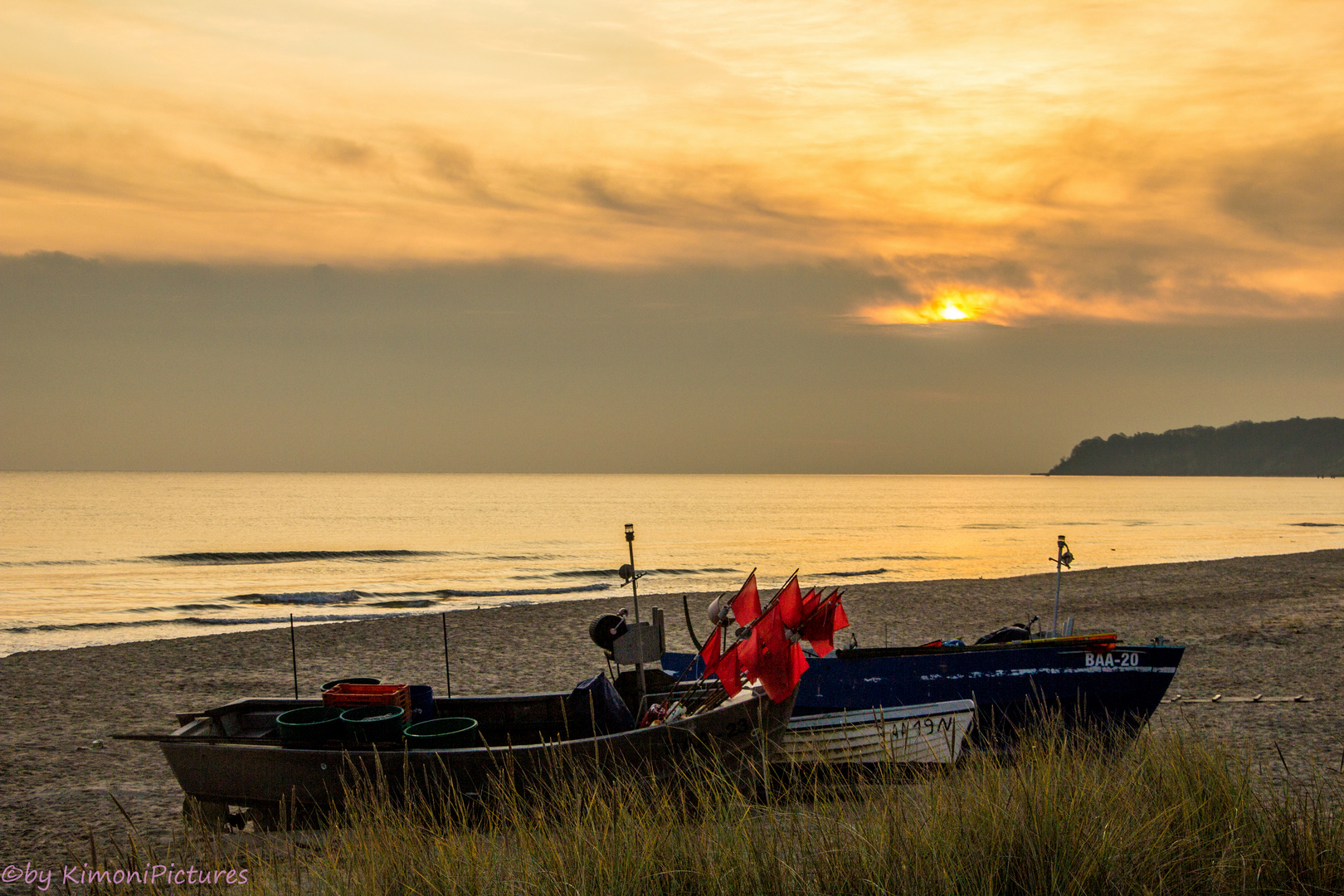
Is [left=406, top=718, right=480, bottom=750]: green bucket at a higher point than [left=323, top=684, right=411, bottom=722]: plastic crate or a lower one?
lower

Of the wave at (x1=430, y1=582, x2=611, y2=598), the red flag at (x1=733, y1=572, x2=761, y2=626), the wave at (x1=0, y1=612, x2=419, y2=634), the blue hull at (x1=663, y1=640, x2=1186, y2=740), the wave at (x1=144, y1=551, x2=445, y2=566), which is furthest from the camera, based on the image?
the wave at (x1=144, y1=551, x2=445, y2=566)

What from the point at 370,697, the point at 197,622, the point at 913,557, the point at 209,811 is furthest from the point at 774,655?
the point at 913,557

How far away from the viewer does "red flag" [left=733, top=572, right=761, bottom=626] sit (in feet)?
28.3

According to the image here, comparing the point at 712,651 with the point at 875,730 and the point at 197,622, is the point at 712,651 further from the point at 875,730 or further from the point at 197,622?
the point at 197,622

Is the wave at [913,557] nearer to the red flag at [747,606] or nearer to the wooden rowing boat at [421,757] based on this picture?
the red flag at [747,606]

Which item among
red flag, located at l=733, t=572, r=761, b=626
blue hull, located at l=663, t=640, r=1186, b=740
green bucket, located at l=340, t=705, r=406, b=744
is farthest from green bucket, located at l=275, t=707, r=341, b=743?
blue hull, located at l=663, t=640, r=1186, b=740

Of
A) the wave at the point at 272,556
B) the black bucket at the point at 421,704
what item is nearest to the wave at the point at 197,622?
the black bucket at the point at 421,704

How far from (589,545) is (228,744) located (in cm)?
5521

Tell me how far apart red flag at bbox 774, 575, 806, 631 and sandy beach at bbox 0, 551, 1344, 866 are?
11.0 feet

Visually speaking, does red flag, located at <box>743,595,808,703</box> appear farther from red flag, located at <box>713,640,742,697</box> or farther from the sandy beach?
the sandy beach

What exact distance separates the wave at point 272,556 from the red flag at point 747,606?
158ft

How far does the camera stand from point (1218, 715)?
482 inches

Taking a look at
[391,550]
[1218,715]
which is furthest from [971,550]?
[1218,715]

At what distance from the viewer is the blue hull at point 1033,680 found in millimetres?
9805
